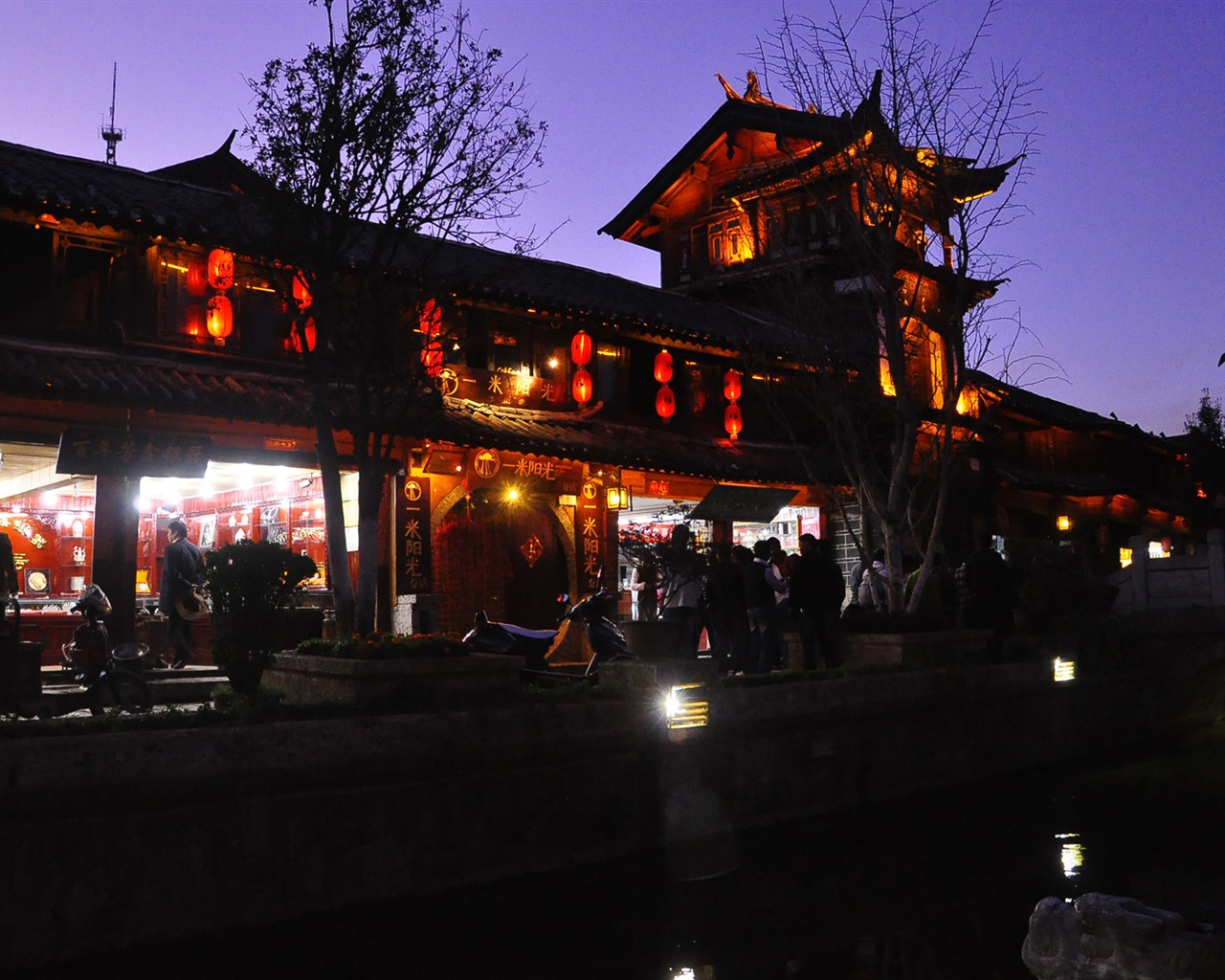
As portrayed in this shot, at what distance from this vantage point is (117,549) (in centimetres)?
1288

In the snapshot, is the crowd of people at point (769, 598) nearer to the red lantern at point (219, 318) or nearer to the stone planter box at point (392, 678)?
the stone planter box at point (392, 678)

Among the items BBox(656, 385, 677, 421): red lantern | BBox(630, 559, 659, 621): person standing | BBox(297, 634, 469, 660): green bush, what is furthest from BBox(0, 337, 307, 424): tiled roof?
BBox(656, 385, 677, 421): red lantern

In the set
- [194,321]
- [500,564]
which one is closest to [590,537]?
[500,564]

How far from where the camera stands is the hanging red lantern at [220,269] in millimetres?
14180

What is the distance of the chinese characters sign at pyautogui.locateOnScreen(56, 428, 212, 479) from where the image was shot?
12.4m

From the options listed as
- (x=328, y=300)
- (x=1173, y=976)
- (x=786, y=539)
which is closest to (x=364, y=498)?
(x=328, y=300)

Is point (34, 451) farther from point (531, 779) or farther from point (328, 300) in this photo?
point (531, 779)

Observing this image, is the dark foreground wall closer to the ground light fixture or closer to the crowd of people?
the ground light fixture

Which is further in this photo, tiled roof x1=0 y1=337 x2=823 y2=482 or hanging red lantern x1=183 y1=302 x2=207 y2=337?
hanging red lantern x1=183 y1=302 x2=207 y2=337

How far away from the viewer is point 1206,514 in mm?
30062

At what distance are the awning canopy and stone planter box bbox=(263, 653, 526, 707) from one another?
11.4m

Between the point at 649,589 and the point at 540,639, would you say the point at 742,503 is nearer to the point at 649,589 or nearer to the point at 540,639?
the point at 649,589

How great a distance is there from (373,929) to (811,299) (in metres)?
11.0

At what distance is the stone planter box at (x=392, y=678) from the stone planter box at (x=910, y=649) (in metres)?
4.73
